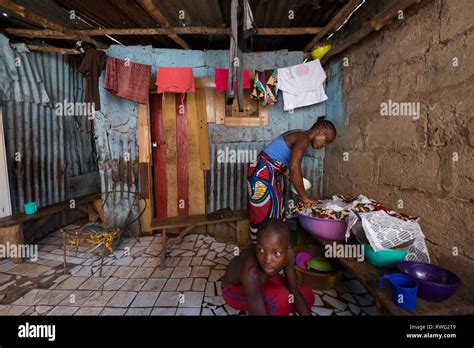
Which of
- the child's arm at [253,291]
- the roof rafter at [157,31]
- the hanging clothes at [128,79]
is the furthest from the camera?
the hanging clothes at [128,79]

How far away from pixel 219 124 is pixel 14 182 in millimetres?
3709

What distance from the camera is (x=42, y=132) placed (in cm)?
471

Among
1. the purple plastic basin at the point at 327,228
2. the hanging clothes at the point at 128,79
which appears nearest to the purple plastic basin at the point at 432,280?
the purple plastic basin at the point at 327,228

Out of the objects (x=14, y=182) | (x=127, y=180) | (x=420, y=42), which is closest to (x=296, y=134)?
(x=420, y=42)

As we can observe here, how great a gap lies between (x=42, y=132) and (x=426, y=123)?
235 inches

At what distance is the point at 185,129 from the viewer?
5012 mm

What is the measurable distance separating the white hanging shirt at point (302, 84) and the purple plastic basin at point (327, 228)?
2.49 metres

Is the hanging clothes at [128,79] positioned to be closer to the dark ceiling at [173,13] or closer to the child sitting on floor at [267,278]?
the dark ceiling at [173,13]

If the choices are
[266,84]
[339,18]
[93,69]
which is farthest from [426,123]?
[93,69]

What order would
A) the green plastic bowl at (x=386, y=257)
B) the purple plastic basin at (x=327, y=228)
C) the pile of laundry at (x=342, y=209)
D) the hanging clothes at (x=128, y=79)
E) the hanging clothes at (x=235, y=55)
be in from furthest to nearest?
the hanging clothes at (x=128, y=79), the hanging clothes at (x=235, y=55), the purple plastic basin at (x=327, y=228), the pile of laundry at (x=342, y=209), the green plastic bowl at (x=386, y=257)

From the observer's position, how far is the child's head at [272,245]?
1909 mm

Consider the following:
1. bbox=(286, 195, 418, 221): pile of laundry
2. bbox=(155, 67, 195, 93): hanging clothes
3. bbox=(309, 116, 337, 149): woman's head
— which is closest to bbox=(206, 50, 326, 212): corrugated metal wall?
bbox=(155, 67, 195, 93): hanging clothes

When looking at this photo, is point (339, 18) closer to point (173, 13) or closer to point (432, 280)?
point (173, 13)

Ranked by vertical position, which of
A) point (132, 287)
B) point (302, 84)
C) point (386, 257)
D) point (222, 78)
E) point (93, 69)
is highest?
point (93, 69)
